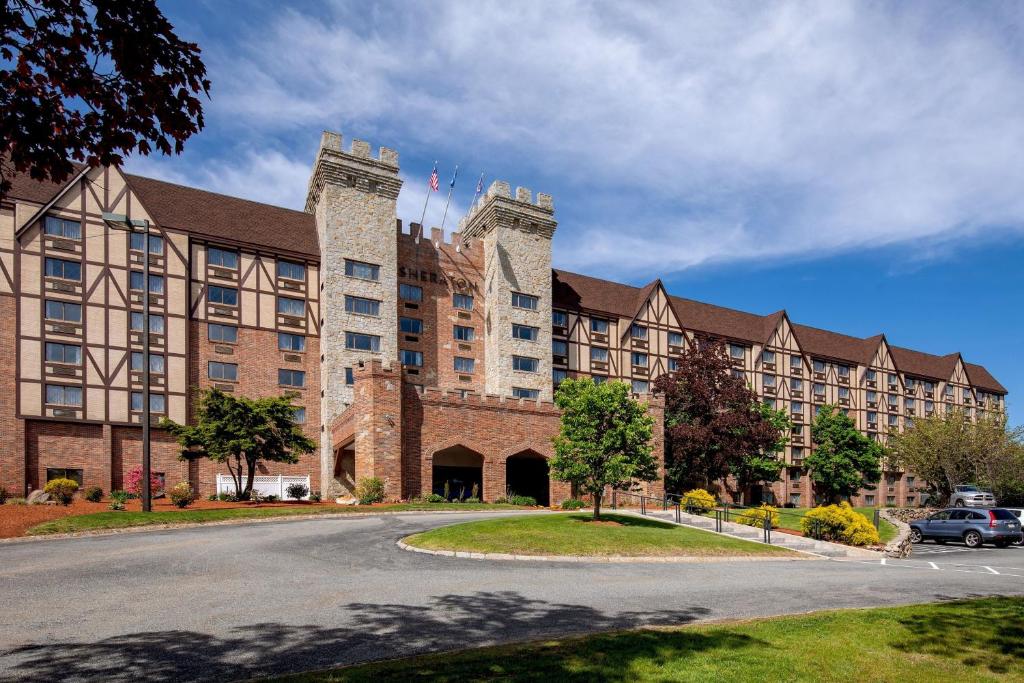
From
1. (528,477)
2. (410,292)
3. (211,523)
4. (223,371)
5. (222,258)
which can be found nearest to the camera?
(211,523)

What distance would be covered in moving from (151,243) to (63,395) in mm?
9576

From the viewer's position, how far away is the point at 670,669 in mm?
6934

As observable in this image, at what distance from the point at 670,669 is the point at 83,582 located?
10653 millimetres

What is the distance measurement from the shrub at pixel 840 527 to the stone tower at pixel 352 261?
26818 mm

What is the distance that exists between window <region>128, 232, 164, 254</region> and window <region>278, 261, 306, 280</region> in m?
6.85

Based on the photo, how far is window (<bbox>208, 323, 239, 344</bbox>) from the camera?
41719 mm

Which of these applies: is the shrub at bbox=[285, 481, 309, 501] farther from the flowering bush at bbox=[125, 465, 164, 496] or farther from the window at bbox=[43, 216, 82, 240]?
the window at bbox=[43, 216, 82, 240]

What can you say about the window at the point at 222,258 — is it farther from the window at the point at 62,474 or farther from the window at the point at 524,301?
the window at the point at 524,301

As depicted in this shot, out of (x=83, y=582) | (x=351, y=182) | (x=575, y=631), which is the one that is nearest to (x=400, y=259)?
(x=351, y=182)

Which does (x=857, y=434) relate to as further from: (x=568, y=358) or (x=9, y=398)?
(x=9, y=398)

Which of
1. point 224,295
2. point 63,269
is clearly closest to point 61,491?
point 63,269

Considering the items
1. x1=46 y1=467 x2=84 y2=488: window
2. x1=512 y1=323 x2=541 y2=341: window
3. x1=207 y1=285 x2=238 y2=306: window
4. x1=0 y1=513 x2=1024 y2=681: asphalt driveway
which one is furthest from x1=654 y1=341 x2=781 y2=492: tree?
x1=46 y1=467 x2=84 y2=488: window

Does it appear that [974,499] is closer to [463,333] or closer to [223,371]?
[463,333]

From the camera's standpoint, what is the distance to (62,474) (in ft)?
118
